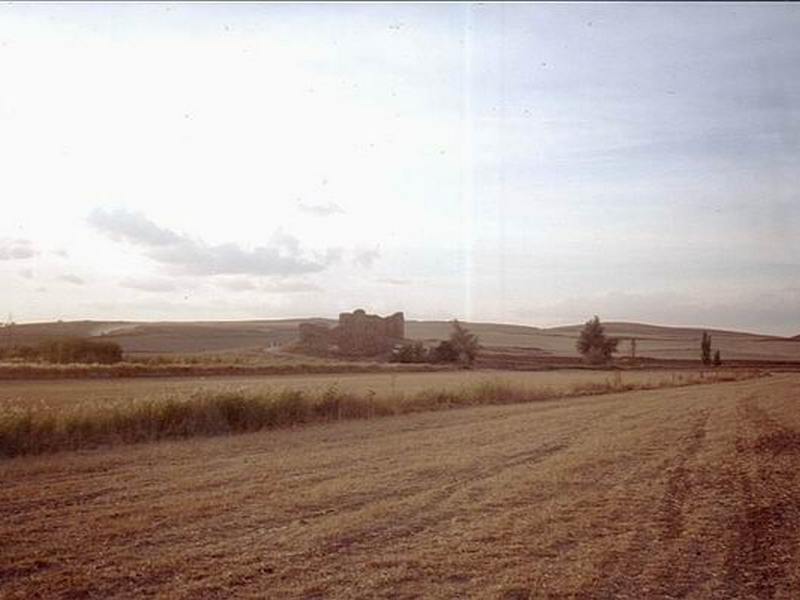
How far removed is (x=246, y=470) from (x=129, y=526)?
510cm

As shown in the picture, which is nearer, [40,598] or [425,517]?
[40,598]

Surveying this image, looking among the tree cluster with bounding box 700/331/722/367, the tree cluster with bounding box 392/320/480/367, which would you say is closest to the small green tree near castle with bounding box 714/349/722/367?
the tree cluster with bounding box 700/331/722/367

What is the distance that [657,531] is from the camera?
11039 mm

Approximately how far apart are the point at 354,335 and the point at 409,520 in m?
83.4

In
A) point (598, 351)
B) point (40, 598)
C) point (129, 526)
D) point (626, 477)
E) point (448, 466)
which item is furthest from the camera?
point (598, 351)

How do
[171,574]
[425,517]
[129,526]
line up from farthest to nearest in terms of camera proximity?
[425,517], [129,526], [171,574]

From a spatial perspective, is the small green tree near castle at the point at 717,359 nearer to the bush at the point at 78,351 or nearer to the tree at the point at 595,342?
the tree at the point at 595,342

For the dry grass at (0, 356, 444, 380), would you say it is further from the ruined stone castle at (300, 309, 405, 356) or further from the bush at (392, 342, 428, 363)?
the ruined stone castle at (300, 309, 405, 356)

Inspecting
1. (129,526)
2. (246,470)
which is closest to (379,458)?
(246,470)

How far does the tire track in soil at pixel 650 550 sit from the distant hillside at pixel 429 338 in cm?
2833

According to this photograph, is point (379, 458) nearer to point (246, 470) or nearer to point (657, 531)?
point (246, 470)

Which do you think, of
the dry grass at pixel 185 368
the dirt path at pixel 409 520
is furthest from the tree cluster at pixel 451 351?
the dirt path at pixel 409 520

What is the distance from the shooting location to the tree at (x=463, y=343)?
275 feet

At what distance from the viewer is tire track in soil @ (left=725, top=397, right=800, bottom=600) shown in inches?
361
